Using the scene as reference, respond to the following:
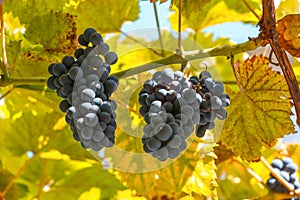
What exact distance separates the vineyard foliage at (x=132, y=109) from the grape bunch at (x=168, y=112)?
0.10m

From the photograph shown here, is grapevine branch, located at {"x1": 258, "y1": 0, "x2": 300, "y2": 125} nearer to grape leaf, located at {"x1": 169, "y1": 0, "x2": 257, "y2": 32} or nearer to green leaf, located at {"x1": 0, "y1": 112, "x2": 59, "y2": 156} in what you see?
grape leaf, located at {"x1": 169, "y1": 0, "x2": 257, "y2": 32}

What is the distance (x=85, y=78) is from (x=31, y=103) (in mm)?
622

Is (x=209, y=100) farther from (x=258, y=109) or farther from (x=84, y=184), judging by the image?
(x=84, y=184)

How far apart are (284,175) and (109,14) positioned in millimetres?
689

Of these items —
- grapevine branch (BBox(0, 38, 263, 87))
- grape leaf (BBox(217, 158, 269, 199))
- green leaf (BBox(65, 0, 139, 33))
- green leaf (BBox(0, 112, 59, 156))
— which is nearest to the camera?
grapevine branch (BBox(0, 38, 263, 87))

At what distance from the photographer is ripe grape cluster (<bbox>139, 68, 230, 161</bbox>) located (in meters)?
0.96

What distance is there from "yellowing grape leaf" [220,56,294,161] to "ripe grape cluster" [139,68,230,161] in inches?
7.7

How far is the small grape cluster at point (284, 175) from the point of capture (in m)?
1.65

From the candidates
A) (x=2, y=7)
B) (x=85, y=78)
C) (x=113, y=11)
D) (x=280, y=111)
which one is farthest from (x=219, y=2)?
(x=85, y=78)

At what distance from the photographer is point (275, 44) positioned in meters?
1.03

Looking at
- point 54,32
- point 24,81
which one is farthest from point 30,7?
point 24,81

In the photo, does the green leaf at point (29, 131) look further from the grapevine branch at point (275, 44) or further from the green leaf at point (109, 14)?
the grapevine branch at point (275, 44)

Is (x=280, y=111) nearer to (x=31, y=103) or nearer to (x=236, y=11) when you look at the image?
(x=236, y=11)

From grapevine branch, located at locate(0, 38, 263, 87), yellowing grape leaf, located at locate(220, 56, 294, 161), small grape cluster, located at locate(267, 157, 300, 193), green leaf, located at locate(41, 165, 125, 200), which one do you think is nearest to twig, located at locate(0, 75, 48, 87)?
grapevine branch, located at locate(0, 38, 263, 87)
